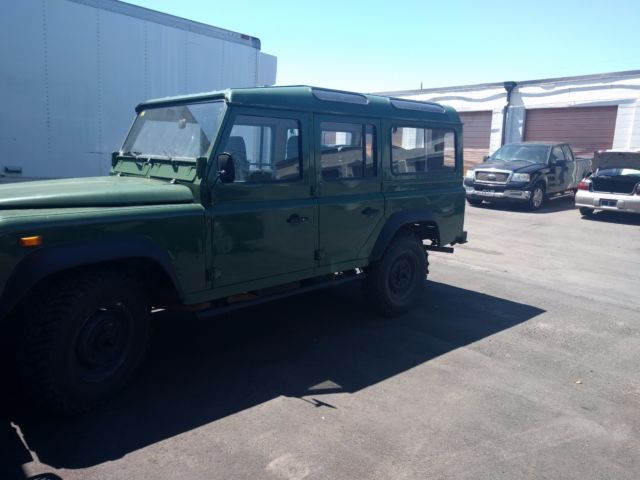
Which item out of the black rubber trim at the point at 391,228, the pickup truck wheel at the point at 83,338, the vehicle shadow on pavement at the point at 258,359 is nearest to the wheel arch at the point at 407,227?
the black rubber trim at the point at 391,228

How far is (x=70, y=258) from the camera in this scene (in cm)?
329

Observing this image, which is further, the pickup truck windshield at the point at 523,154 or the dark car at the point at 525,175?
the pickup truck windshield at the point at 523,154

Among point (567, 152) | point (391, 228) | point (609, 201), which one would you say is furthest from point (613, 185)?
point (391, 228)

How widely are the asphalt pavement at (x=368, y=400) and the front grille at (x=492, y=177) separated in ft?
29.0

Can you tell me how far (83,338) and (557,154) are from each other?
51.2 ft

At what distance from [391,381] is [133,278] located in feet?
6.95

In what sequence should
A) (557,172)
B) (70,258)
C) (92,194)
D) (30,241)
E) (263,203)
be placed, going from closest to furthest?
(30,241)
(70,258)
(92,194)
(263,203)
(557,172)

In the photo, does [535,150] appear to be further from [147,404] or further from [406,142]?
[147,404]

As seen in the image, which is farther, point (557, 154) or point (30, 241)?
point (557, 154)

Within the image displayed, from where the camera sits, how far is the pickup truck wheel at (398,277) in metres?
5.68

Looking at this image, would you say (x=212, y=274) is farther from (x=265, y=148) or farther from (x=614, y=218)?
(x=614, y=218)

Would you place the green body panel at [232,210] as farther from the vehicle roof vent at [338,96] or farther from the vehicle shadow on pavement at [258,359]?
the vehicle shadow on pavement at [258,359]

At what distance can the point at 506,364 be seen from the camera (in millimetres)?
4684

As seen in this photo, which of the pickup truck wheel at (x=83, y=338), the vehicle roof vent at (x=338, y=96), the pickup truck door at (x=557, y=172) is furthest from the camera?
the pickup truck door at (x=557, y=172)
